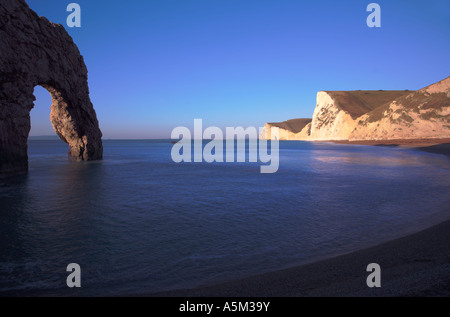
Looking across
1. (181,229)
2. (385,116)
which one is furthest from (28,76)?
(385,116)

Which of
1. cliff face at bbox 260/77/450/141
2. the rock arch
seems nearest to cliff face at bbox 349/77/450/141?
cliff face at bbox 260/77/450/141

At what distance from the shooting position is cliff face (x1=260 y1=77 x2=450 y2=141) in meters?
67.1

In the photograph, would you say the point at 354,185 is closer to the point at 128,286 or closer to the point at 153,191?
the point at 153,191

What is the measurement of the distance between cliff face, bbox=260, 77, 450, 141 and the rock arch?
7549 cm

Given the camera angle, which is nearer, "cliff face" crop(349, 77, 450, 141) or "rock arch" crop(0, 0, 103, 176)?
"rock arch" crop(0, 0, 103, 176)

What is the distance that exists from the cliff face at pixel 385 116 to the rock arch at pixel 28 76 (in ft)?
248

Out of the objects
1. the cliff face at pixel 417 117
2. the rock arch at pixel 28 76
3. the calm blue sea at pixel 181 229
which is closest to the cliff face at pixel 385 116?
the cliff face at pixel 417 117

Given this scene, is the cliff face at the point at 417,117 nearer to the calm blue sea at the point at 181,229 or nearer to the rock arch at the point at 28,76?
the calm blue sea at the point at 181,229

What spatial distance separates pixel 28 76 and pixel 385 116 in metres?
89.1

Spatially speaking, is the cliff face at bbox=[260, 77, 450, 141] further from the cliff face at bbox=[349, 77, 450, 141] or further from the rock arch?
the rock arch

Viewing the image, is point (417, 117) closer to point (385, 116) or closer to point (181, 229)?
point (385, 116)

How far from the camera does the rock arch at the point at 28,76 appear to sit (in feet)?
Answer: 51.9
